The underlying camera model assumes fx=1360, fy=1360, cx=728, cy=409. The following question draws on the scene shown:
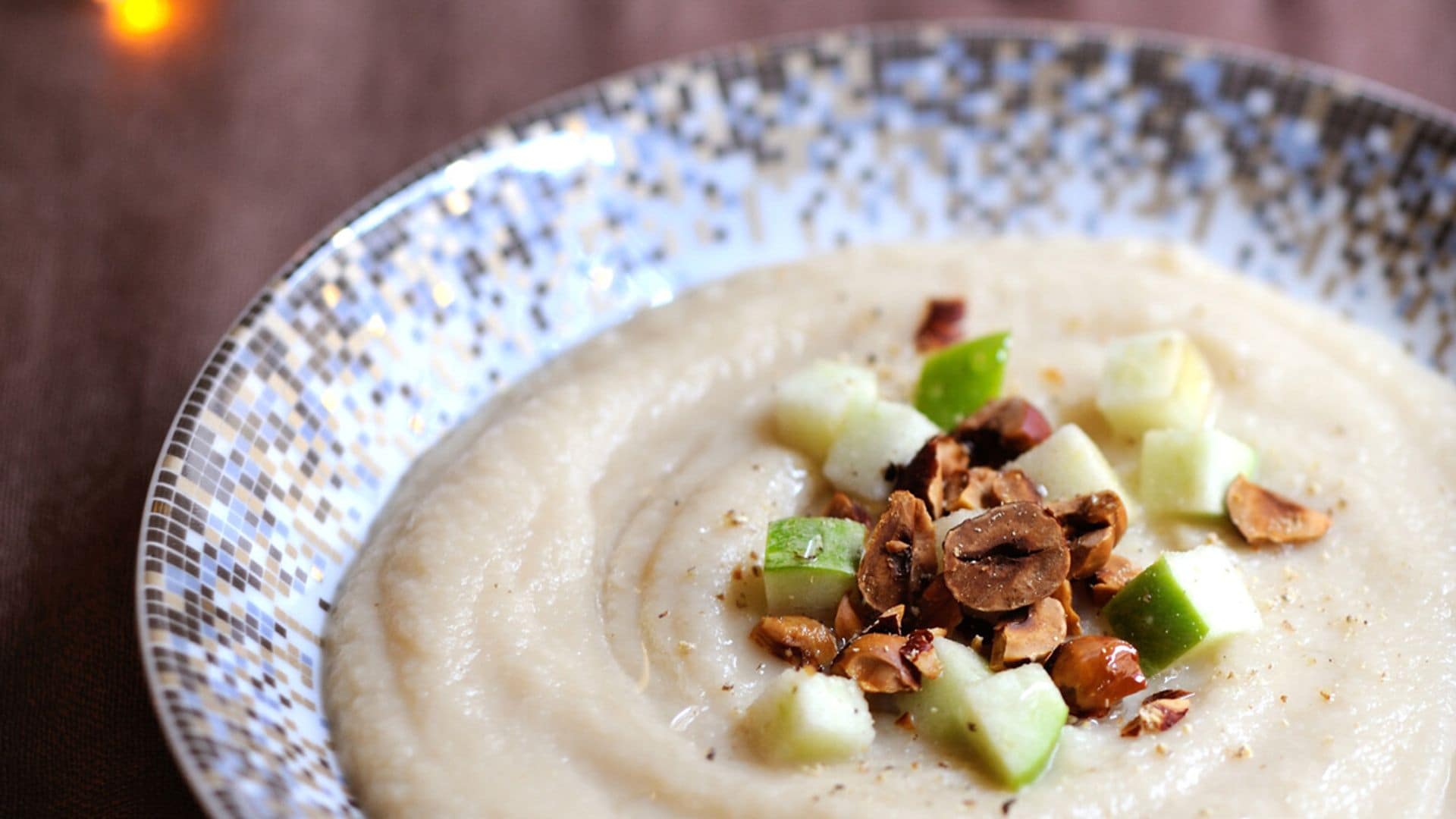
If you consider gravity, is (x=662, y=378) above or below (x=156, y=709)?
above

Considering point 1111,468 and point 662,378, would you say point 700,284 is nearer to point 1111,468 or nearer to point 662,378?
point 662,378

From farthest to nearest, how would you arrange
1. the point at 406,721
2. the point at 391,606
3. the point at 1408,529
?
1. the point at 1408,529
2. the point at 391,606
3. the point at 406,721

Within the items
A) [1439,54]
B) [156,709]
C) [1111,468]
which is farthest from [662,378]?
[1439,54]

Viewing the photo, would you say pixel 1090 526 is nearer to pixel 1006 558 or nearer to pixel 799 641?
pixel 1006 558

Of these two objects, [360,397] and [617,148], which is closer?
[360,397]

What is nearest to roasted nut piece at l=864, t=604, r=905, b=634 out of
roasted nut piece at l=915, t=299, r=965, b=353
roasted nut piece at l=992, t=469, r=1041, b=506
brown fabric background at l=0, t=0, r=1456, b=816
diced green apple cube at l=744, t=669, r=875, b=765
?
diced green apple cube at l=744, t=669, r=875, b=765
